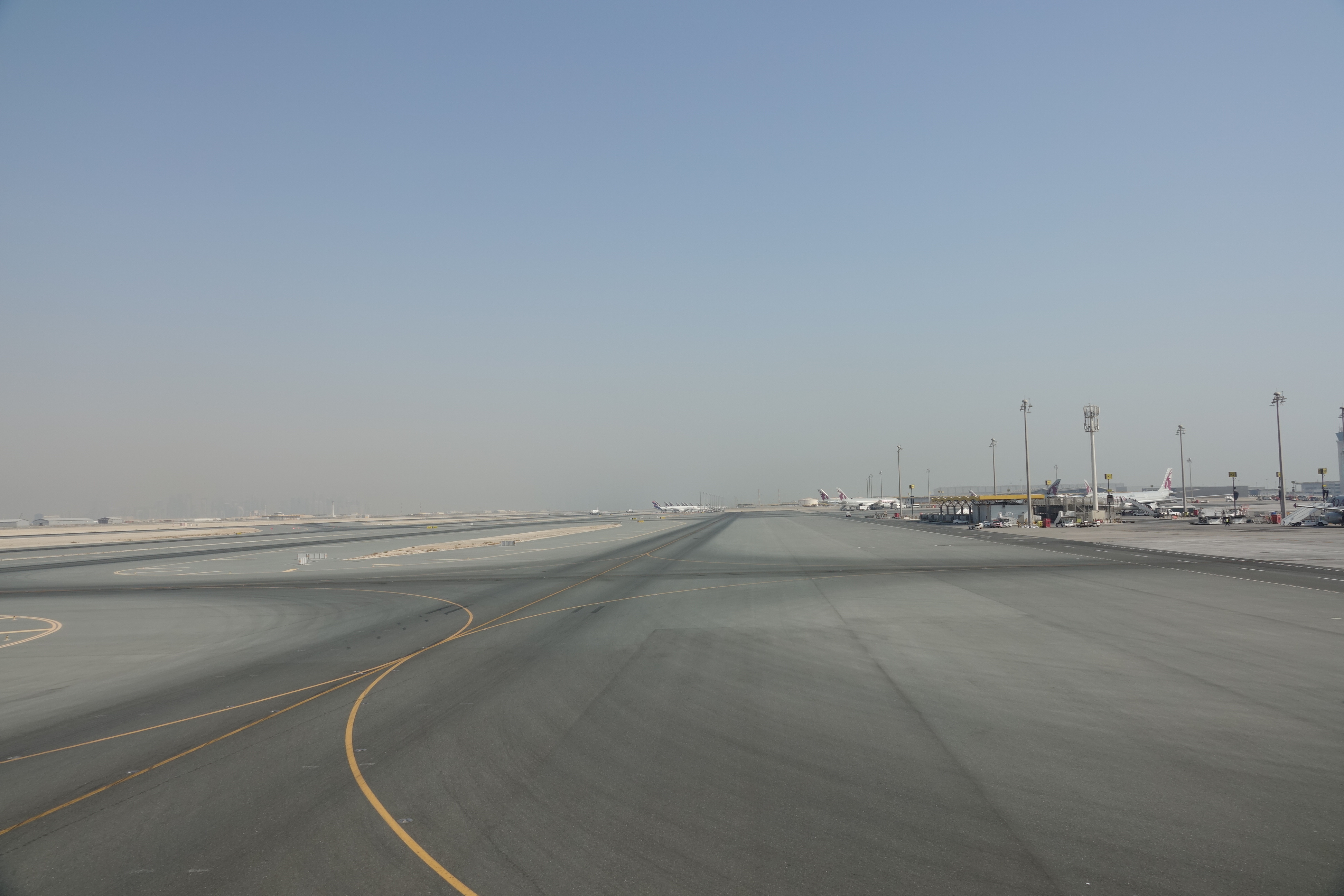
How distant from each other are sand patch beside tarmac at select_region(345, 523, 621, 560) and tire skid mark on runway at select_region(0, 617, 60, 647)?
79.4ft

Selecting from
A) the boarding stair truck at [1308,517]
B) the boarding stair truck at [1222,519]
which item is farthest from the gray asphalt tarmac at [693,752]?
the boarding stair truck at [1222,519]

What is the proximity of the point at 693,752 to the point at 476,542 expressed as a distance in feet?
216

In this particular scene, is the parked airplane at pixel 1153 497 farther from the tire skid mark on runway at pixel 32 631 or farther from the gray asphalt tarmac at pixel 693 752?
the tire skid mark on runway at pixel 32 631

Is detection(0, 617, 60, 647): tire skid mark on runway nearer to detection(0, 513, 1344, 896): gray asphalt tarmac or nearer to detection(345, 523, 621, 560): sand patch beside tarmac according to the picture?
detection(0, 513, 1344, 896): gray asphalt tarmac

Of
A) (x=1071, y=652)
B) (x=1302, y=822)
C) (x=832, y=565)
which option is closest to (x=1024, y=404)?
(x=832, y=565)

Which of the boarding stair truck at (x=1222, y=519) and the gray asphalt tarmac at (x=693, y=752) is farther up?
the gray asphalt tarmac at (x=693, y=752)

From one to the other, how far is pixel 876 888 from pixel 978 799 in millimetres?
2563

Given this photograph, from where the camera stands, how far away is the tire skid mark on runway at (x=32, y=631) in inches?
844

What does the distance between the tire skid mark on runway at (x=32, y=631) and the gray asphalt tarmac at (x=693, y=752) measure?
0.44m

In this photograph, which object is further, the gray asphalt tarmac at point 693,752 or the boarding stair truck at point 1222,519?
the boarding stair truck at point 1222,519

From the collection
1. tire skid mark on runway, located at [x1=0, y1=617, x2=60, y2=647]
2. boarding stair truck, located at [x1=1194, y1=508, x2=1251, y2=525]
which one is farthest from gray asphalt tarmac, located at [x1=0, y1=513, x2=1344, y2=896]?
boarding stair truck, located at [x1=1194, y1=508, x2=1251, y2=525]

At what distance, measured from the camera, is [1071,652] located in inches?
640

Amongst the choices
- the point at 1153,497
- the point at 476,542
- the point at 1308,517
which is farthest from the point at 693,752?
the point at 1153,497

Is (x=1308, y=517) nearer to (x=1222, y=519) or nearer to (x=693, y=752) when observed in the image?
(x=1222, y=519)
